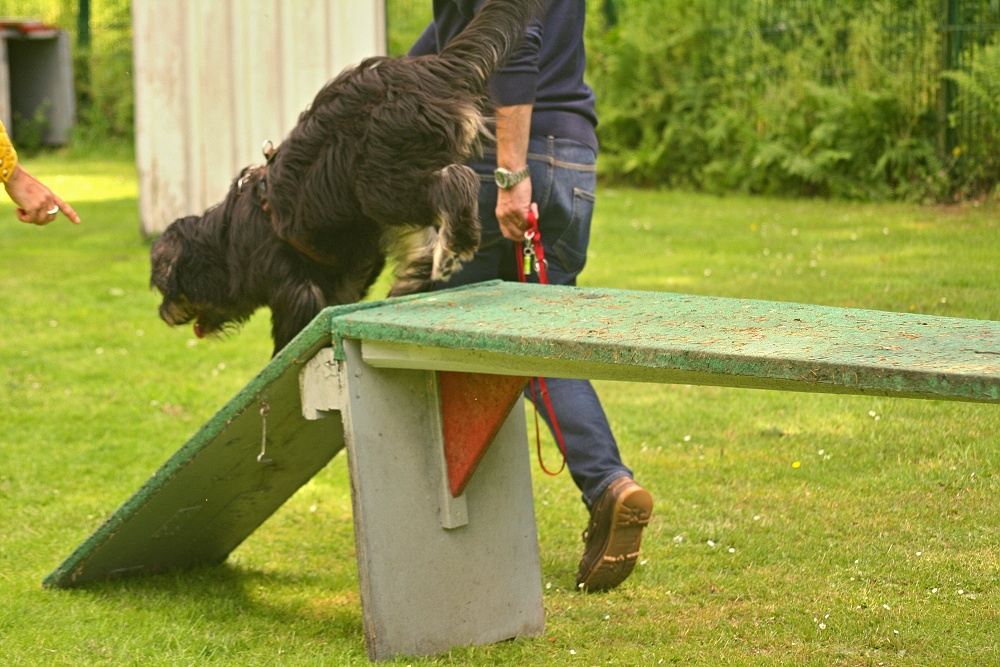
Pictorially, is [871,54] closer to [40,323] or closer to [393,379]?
[40,323]

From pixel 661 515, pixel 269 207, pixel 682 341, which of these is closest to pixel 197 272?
pixel 269 207

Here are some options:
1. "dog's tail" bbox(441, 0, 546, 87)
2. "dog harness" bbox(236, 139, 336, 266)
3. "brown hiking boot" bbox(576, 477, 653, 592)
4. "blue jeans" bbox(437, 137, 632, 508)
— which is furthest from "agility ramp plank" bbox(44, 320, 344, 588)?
"dog's tail" bbox(441, 0, 546, 87)

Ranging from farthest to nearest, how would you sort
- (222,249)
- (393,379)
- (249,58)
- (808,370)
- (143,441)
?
(249,58) → (143,441) → (222,249) → (393,379) → (808,370)

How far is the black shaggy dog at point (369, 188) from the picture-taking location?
11.1 feet

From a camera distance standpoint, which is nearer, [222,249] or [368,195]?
[368,195]

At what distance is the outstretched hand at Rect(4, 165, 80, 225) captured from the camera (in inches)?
135

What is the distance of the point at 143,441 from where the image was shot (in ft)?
16.4

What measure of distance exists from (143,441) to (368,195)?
84.7 inches

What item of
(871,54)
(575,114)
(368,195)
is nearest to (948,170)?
(871,54)

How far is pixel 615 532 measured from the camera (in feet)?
10.9

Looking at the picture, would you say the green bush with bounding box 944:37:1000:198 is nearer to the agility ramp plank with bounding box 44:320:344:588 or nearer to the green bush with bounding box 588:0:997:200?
the green bush with bounding box 588:0:997:200

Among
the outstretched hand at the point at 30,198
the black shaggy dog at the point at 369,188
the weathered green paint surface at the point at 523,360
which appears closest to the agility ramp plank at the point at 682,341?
the weathered green paint surface at the point at 523,360

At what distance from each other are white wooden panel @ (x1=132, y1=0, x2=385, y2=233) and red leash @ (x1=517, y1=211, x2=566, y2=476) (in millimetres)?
5376

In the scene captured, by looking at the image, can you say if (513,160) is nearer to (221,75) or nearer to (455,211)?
(455,211)
